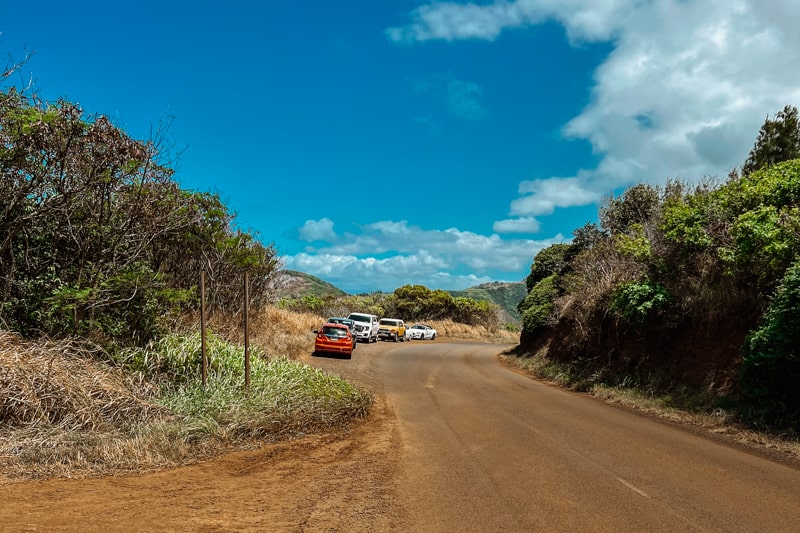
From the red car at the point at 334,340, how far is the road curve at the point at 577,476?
39.5 feet

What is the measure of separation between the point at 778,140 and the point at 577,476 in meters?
24.8

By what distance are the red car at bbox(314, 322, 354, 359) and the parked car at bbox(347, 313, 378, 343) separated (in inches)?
432

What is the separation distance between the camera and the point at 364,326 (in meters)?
35.5

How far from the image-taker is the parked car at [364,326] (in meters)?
35.0

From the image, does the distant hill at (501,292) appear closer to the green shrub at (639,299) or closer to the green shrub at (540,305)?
the green shrub at (540,305)

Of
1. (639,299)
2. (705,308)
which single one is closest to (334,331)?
(639,299)

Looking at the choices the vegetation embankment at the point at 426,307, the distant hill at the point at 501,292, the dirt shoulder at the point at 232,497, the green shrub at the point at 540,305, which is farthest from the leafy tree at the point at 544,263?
the distant hill at the point at 501,292

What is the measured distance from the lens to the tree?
2361 centimetres

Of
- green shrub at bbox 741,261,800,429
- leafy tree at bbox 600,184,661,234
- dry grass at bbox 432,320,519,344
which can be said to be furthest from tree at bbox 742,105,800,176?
dry grass at bbox 432,320,519,344

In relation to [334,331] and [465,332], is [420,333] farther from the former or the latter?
[334,331]

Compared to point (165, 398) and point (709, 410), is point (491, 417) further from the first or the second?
point (165, 398)

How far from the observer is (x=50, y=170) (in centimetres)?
908

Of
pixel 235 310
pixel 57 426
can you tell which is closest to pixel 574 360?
pixel 235 310

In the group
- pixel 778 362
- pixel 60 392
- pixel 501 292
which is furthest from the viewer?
pixel 501 292
